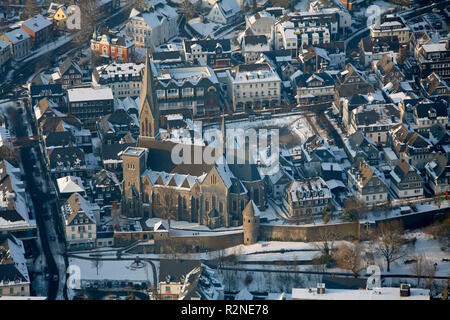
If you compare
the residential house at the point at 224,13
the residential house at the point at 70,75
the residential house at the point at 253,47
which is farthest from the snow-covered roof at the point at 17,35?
the residential house at the point at 253,47

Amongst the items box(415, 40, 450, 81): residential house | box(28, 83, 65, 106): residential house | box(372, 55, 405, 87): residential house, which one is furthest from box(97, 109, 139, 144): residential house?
box(415, 40, 450, 81): residential house

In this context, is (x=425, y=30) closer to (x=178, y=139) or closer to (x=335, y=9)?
(x=335, y=9)

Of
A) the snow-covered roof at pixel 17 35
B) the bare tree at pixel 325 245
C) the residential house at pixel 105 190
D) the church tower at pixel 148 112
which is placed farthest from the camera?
the snow-covered roof at pixel 17 35

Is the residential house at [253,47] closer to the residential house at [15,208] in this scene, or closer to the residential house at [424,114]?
the residential house at [424,114]

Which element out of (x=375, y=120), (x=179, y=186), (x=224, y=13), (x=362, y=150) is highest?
(x=224, y=13)

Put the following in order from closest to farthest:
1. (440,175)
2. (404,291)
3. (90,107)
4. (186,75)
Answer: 1. (404,291)
2. (440,175)
3. (90,107)
4. (186,75)

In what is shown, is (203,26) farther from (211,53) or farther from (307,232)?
(307,232)

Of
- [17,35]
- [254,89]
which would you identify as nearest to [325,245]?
[254,89]
